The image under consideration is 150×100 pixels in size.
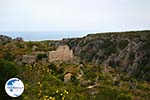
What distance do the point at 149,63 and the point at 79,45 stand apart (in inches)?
1065

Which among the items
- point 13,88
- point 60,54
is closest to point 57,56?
point 60,54

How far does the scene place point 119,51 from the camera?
9262cm

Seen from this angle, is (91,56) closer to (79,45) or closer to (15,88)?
(79,45)

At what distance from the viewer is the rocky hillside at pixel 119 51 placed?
8301 cm

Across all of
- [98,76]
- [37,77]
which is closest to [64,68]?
[98,76]

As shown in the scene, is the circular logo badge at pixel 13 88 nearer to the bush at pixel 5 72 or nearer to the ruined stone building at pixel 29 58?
the bush at pixel 5 72

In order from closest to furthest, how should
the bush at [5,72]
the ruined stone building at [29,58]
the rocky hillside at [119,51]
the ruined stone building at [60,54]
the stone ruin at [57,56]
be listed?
the bush at [5,72]
the ruined stone building at [29,58]
the stone ruin at [57,56]
the ruined stone building at [60,54]
the rocky hillside at [119,51]

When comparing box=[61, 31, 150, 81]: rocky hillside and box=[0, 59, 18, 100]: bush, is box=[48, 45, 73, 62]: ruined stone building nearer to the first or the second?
box=[0, 59, 18, 100]: bush

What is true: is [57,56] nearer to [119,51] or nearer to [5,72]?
[5,72]

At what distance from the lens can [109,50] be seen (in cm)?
9538

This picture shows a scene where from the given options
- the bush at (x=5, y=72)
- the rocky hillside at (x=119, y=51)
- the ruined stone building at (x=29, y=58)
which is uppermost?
the bush at (x=5, y=72)

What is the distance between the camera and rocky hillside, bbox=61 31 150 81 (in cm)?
8301

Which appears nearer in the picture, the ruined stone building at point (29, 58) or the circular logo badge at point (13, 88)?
the circular logo badge at point (13, 88)

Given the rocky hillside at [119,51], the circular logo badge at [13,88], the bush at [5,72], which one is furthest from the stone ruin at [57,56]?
the rocky hillside at [119,51]
